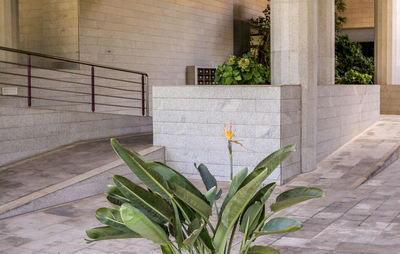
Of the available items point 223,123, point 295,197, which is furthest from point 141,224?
point 223,123

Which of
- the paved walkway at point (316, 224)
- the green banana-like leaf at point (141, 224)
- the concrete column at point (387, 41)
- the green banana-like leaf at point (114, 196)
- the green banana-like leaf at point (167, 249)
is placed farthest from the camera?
the concrete column at point (387, 41)

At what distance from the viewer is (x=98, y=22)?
12.2 metres

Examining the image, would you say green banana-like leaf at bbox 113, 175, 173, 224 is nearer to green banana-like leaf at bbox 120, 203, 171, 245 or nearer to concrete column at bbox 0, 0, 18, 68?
green banana-like leaf at bbox 120, 203, 171, 245

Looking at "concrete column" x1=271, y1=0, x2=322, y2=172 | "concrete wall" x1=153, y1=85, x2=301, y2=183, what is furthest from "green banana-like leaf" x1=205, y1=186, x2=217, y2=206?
"concrete column" x1=271, y1=0, x2=322, y2=172

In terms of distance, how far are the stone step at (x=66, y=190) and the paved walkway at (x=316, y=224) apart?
112mm

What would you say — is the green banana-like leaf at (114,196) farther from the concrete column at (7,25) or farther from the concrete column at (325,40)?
the concrete column at (325,40)

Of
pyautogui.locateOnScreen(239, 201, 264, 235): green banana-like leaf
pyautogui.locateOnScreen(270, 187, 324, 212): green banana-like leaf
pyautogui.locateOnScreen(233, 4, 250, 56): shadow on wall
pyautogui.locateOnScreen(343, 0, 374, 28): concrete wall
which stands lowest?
pyautogui.locateOnScreen(239, 201, 264, 235): green banana-like leaf

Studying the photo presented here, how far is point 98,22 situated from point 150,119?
243 centimetres

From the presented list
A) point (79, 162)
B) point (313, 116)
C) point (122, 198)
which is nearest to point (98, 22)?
point (79, 162)

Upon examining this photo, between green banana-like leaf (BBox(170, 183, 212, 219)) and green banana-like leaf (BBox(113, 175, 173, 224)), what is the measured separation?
5.4 inches

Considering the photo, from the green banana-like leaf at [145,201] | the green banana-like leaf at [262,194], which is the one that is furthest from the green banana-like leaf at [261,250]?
the green banana-like leaf at [145,201]

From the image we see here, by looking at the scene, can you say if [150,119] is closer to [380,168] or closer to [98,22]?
[98,22]

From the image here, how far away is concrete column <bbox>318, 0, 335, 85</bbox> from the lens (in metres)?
11.4

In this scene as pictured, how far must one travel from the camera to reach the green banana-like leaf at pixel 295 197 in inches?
135
